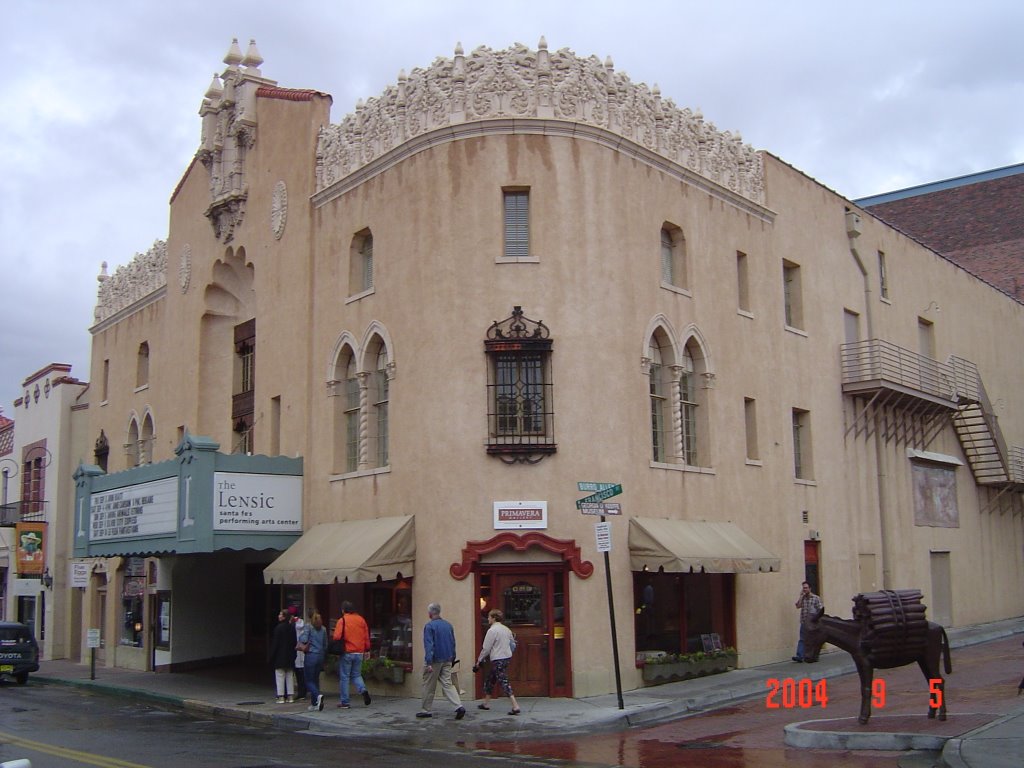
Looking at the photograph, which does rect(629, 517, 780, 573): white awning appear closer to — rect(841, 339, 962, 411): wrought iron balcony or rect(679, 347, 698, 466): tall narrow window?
rect(679, 347, 698, 466): tall narrow window

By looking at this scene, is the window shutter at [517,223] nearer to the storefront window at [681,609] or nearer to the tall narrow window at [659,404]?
the tall narrow window at [659,404]

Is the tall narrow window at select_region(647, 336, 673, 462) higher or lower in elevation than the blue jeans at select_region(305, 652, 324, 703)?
higher

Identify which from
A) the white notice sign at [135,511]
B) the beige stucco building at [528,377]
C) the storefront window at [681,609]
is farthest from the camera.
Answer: the white notice sign at [135,511]

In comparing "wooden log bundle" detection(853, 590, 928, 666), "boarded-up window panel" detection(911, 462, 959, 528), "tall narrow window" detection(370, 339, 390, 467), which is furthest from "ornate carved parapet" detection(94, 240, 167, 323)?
"wooden log bundle" detection(853, 590, 928, 666)

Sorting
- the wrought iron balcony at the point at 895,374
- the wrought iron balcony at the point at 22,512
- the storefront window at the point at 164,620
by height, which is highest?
the wrought iron balcony at the point at 895,374

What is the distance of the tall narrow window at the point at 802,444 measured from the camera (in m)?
26.0

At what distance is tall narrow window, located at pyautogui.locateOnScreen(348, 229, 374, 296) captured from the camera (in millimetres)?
23078

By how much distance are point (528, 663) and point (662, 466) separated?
15.4 ft

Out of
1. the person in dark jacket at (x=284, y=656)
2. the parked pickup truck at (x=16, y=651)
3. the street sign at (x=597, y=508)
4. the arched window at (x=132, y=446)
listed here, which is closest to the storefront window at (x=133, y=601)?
the parked pickup truck at (x=16, y=651)

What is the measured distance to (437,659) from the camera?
17.6 meters

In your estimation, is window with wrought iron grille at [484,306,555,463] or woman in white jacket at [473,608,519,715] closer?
woman in white jacket at [473,608,519,715]

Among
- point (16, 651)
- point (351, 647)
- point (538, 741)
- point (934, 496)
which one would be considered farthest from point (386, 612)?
point (934, 496)

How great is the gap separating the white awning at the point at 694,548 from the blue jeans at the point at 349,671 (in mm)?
5197

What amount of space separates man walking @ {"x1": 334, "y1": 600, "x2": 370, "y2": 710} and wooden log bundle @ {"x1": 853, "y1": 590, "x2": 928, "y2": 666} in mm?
8568
